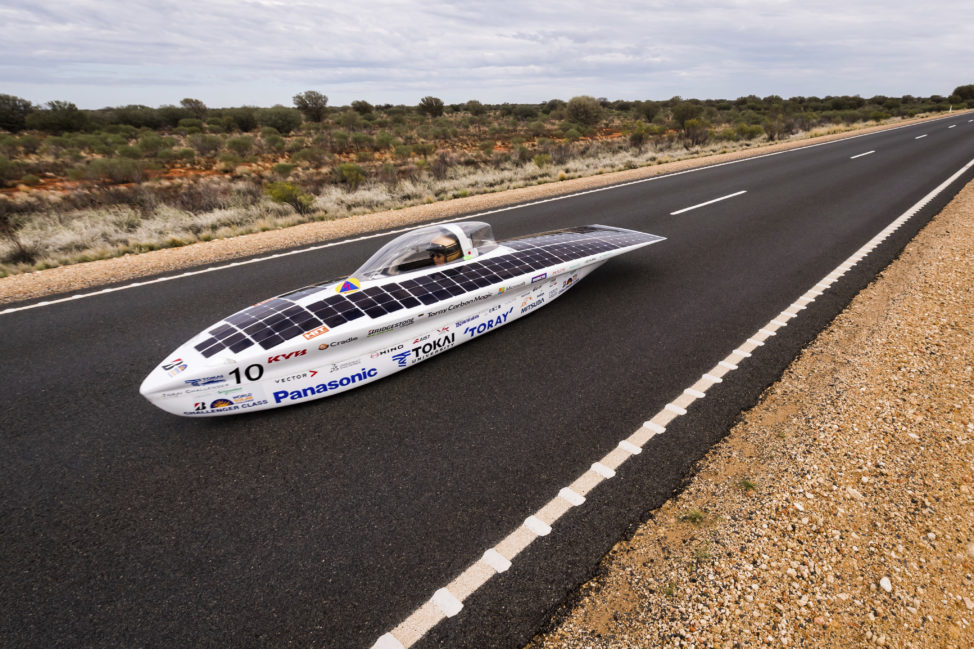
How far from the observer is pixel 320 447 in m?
4.25

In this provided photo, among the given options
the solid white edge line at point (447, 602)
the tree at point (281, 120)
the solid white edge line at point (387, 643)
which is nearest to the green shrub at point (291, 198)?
the solid white edge line at point (447, 602)

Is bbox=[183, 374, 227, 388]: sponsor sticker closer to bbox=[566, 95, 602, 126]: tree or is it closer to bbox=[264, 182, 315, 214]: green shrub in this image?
bbox=[264, 182, 315, 214]: green shrub

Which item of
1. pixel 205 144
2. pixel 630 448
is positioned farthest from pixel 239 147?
pixel 630 448

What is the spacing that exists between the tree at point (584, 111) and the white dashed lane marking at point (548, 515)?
5329 centimetres

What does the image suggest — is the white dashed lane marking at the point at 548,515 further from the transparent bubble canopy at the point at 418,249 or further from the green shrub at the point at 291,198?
the green shrub at the point at 291,198

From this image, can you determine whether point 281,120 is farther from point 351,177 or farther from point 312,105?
point 351,177

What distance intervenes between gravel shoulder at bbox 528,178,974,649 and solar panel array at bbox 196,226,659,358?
11.1 feet

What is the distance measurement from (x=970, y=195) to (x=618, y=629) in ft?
60.9

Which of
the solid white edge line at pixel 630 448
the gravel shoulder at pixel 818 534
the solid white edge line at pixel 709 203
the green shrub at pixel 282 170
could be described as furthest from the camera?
the green shrub at pixel 282 170

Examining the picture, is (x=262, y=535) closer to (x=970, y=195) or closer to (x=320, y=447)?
(x=320, y=447)

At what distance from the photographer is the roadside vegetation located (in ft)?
43.5

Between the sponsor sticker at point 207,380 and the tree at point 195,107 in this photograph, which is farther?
the tree at point 195,107

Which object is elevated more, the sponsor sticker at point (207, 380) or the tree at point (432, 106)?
the tree at point (432, 106)

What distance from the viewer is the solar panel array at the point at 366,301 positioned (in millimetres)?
4555
